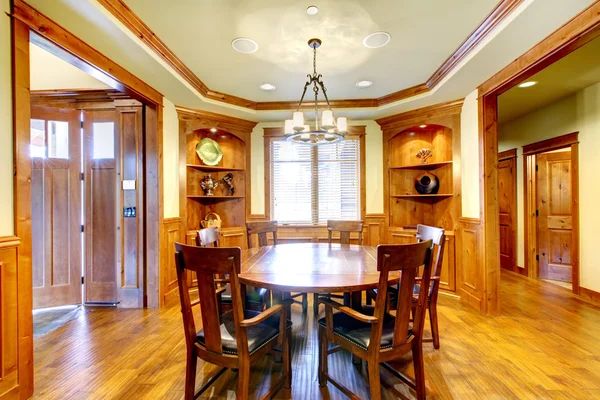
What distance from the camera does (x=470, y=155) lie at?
3430 mm

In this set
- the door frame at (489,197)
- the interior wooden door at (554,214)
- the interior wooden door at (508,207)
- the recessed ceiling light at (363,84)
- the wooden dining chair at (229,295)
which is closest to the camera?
the wooden dining chair at (229,295)

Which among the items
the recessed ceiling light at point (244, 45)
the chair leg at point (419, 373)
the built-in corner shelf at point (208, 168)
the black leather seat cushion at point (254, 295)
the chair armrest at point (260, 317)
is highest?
the recessed ceiling light at point (244, 45)

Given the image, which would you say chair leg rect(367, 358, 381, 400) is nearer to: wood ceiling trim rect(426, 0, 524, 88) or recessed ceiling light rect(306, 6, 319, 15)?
recessed ceiling light rect(306, 6, 319, 15)

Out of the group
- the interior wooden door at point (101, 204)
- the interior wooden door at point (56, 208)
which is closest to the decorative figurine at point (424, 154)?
the interior wooden door at point (101, 204)

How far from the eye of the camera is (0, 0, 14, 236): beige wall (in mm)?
1657

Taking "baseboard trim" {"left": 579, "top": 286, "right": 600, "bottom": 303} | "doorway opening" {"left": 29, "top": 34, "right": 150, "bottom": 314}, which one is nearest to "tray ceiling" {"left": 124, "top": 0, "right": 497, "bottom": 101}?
"doorway opening" {"left": 29, "top": 34, "right": 150, "bottom": 314}

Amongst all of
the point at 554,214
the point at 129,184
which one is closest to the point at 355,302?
the point at 129,184

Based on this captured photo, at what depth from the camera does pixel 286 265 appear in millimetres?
2146

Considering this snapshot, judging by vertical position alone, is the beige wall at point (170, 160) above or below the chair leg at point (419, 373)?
above

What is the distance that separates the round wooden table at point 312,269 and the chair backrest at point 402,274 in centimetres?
18

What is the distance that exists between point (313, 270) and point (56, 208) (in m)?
3.28

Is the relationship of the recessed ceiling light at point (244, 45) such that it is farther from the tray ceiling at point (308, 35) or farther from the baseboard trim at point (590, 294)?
the baseboard trim at point (590, 294)

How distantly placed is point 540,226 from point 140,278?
6033 mm

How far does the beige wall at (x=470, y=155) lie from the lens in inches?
129
